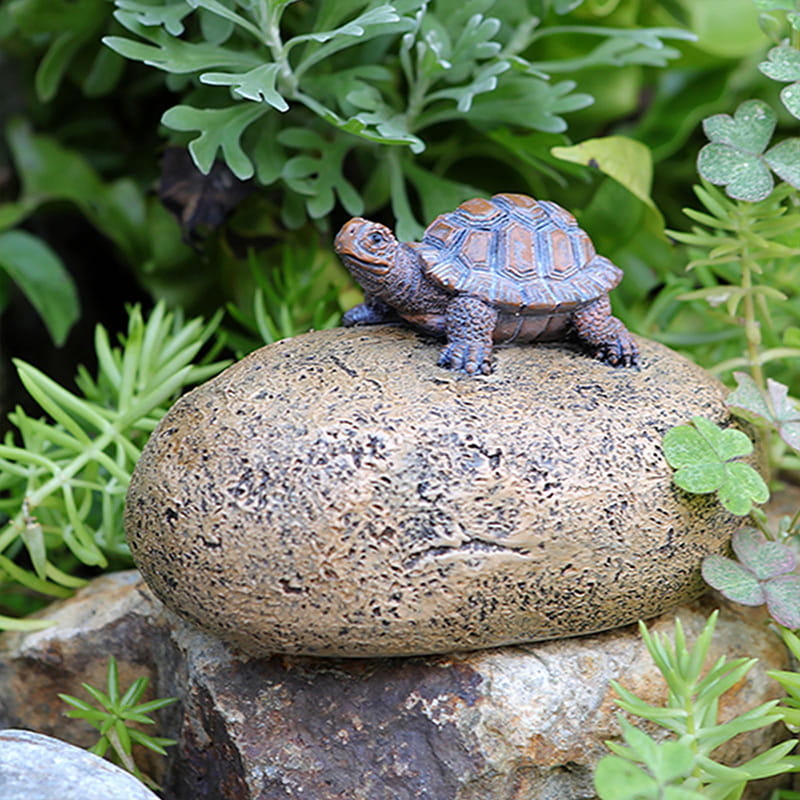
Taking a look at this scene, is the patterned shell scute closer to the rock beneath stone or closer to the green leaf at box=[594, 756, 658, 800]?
the green leaf at box=[594, 756, 658, 800]

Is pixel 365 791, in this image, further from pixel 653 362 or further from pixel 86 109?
pixel 86 109

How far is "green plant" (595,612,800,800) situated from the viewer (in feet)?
3.28

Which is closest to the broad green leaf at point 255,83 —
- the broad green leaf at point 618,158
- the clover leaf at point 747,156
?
the broad green leaf at point 618,158

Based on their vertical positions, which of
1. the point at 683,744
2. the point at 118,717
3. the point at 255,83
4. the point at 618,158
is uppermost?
the point at 255,83

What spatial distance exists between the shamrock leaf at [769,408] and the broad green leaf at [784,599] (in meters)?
0.21

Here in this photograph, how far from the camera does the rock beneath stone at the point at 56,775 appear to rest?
1.13m

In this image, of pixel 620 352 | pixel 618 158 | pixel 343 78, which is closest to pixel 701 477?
pixel 620 352

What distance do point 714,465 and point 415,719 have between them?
554 millimetres

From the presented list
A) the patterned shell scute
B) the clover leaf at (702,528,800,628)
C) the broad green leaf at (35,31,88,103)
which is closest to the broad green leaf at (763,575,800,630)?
the clover leaf at (702,528,800,628)

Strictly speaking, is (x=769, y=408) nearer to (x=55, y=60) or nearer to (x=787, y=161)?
(x=787, y=161)

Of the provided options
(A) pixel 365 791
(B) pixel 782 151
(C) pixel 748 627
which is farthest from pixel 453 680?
(B) pixel 782 151

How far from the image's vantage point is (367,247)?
1388 mm

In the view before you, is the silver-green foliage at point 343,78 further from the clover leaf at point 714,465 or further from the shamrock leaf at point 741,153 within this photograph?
the clover leaf at point 714,465

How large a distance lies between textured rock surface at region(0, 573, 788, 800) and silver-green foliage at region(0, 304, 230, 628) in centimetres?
31
